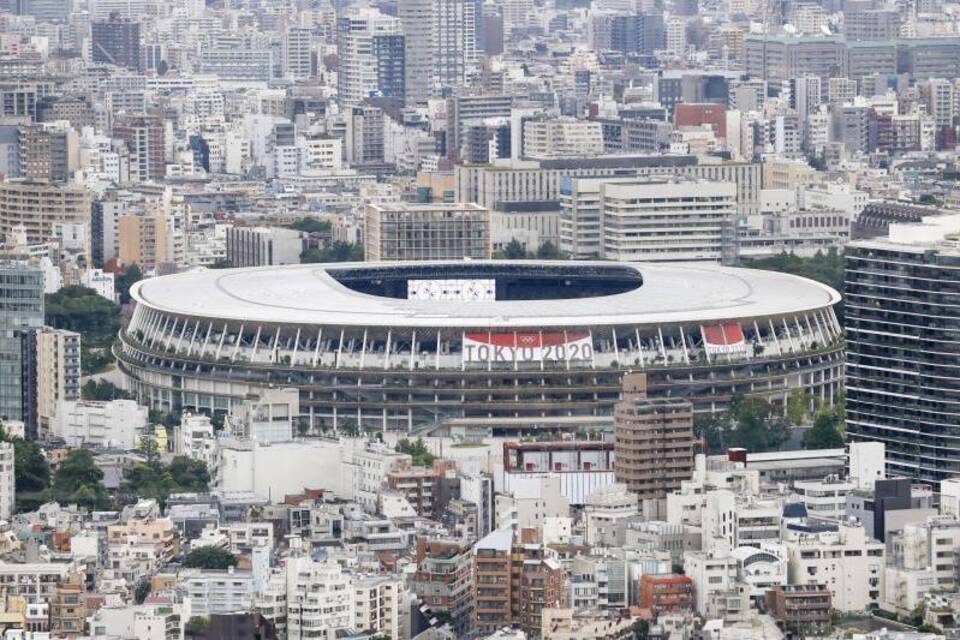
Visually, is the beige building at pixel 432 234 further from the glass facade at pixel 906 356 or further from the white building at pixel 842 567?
the white building at pixel 842 567

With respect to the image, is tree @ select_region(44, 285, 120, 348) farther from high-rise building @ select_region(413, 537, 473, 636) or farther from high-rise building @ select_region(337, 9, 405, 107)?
high-rise building @ select_region(337, 9, 405, 107)

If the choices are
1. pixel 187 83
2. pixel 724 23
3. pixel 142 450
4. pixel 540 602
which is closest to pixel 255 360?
pixel 142 450

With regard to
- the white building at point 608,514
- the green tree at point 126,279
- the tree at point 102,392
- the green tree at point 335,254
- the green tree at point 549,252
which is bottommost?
the green tree at point 335,254

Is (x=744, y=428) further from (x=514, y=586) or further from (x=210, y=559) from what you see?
(x=514, y=586)

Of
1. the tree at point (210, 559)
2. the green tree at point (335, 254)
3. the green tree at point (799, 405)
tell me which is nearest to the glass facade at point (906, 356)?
the green tree at point (799, 405)

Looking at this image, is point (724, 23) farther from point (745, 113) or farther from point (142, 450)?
point (142, 450)

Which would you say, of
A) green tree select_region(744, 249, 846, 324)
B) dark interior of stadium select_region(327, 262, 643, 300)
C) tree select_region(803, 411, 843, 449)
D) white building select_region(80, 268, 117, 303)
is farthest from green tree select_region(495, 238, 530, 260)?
tree select_region(803, 411, 843, 449)

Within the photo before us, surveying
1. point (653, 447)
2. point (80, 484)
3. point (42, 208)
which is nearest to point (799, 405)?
point (653, 447)
